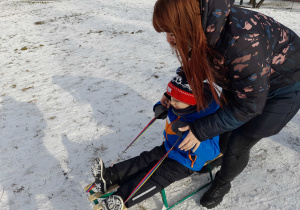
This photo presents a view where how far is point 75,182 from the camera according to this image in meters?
2.55

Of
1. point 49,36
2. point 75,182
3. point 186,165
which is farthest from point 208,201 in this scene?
point 49,36

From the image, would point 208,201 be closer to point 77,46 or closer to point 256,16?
point 256,16

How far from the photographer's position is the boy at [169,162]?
1.88m

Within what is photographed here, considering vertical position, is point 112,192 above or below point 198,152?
below

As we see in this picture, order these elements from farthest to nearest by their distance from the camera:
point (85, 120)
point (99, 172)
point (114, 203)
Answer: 1. point (85, 120)
2. point (99, 172)
3. point (114, 203)

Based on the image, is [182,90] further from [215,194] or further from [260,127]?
[215,194]

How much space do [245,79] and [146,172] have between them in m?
1.23

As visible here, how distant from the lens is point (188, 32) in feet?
4.03

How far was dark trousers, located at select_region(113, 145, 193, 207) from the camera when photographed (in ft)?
6.50

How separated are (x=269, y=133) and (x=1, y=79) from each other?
4914 millimetres

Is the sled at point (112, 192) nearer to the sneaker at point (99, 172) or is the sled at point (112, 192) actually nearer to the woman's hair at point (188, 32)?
the sneaker at point (99, 172)

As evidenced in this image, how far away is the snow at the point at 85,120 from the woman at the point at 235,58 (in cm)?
100

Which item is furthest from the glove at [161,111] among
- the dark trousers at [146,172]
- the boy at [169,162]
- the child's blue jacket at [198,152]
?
the dark trousers at [146,172]

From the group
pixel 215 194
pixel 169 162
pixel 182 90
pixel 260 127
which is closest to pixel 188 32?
pixel 182 90
